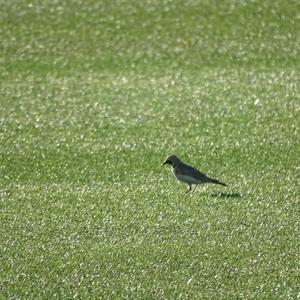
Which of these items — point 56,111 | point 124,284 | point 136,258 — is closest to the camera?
point 124,284

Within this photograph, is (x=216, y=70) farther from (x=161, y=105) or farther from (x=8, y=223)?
(x=8, y=223)

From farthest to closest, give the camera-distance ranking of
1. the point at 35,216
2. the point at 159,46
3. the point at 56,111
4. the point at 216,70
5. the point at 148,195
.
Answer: the point at 159,46 → the point at 216,70 → the point at 56,111 → the point at 148,195 → the point at 35,216

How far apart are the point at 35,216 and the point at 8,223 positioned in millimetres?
534

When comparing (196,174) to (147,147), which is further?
(147,147)

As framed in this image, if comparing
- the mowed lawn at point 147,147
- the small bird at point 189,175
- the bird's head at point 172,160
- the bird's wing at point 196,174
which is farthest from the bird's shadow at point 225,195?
the bird's head at point 172,160

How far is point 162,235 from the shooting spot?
53.5 ft

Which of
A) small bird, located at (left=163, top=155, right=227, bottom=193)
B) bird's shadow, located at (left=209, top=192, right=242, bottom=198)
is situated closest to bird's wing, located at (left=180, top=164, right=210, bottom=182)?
small bird, located at (left=163, top=155, right=227, bottom=193)

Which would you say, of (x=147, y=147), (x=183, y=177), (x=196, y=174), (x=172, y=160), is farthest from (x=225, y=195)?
(x=147, y=147)

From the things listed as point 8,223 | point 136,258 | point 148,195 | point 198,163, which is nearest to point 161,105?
point 198,163

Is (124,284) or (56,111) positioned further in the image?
(56,111)

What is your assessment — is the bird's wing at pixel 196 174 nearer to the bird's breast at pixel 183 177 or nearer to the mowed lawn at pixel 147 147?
the bird's breast at pixel 183 177

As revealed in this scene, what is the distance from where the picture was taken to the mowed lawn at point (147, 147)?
14.7 meters

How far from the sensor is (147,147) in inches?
893

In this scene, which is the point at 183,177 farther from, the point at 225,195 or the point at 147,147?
the point at 147,147
